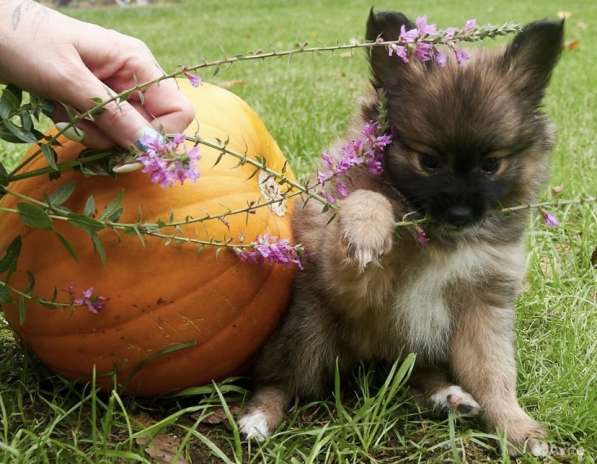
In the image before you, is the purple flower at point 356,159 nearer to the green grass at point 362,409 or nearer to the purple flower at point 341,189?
the purple flower at point 341,189

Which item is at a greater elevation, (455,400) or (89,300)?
(89,300)

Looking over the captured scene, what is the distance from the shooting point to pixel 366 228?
7.47 feet

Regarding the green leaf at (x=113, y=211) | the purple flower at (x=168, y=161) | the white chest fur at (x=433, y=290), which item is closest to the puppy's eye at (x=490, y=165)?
the white chest fur at (x=433, y=290)

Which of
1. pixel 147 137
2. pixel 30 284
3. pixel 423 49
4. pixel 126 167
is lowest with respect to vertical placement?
pixel 30 284

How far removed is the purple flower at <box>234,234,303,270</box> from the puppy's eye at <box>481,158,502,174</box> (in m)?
0.67

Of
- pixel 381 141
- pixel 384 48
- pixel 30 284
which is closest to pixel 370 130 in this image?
pixel 381 141

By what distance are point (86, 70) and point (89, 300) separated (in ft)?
2.28

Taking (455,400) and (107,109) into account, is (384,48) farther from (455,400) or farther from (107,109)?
(455,400)

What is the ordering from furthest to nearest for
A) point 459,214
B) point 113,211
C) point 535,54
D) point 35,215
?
point 535,54
point 459,214
point 113,211
point 35,215

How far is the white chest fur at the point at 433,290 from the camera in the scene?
2594mm

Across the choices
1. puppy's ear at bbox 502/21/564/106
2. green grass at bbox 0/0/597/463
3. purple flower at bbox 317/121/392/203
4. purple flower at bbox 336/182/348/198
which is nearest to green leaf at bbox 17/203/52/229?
green grass at bbox 0/0/597/463

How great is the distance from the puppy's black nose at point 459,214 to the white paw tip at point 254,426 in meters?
0.91

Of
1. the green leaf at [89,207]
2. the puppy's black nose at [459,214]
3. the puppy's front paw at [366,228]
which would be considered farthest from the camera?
the puppy's black nose at [459,214]

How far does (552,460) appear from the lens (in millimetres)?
2393
